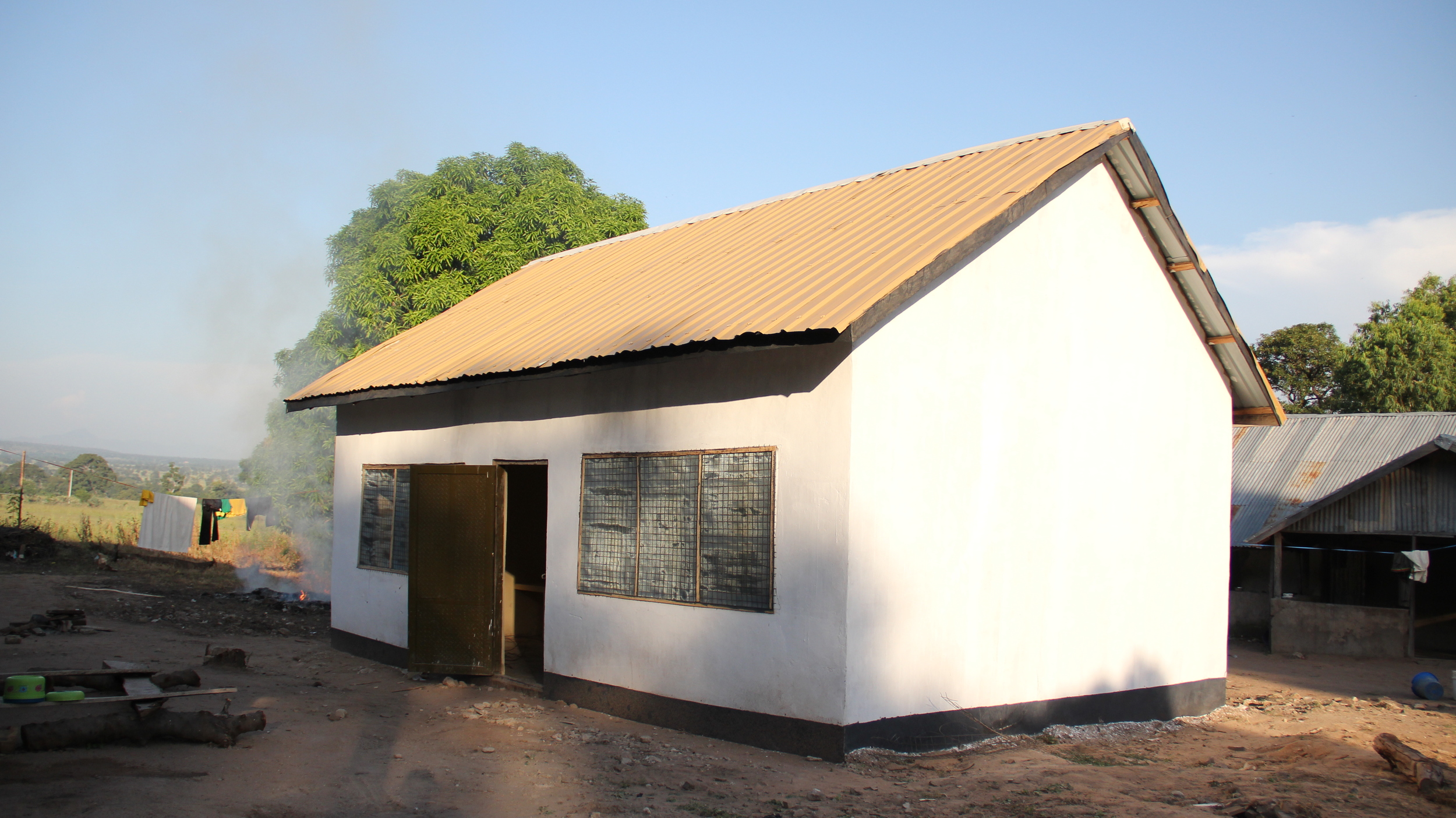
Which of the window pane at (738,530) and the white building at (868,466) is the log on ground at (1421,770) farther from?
the window pane at (738,530)

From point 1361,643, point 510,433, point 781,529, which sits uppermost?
point 510,433

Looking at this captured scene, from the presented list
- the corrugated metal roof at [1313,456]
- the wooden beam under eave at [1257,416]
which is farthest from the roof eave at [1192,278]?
the corrugated metal roof at [1313,456]

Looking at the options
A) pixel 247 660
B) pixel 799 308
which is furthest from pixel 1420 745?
pixel 247 660

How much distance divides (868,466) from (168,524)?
23798mm

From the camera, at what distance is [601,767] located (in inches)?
286

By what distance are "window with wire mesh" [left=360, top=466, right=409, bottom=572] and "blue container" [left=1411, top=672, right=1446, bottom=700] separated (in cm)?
1273

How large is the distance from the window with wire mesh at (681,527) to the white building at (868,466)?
0.10 ft

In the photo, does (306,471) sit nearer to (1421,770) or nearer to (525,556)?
(525,556)

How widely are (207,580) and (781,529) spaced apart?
58.7ft

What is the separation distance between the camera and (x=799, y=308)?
7.55 metres

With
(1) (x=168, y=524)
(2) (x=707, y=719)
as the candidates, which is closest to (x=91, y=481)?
(1) (x=168, y=524)

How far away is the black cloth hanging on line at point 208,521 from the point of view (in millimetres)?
22141

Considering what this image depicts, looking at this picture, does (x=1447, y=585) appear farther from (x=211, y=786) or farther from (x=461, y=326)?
(x=211, y=786)

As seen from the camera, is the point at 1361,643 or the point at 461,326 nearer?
the point at 461,326
